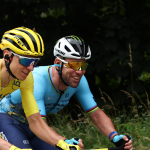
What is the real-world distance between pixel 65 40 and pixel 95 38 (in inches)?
105

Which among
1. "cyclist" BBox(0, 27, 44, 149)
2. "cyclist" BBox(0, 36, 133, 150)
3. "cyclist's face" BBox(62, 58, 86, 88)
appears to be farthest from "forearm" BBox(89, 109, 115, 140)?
"cyclist" BBox(0, 27, 44, 149)

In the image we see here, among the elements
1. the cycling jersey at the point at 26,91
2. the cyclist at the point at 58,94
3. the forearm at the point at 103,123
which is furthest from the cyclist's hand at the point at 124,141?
the cycling jersey at the point at 26,91

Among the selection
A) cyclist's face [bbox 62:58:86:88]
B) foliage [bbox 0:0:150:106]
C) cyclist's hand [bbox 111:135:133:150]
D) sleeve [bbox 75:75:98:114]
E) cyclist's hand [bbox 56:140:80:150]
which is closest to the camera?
cyclist's hand [bbox 56:140:80:150]

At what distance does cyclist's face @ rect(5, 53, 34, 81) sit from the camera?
254cm

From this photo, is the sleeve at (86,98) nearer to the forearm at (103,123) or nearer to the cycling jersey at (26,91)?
the forearm at (103,123)

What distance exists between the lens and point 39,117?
9.33 ft

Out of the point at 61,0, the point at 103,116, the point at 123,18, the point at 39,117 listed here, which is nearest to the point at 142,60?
the point at 123,18

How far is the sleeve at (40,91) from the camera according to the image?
2991 mm

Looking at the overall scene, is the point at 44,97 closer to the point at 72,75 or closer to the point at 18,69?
the point at 72,75

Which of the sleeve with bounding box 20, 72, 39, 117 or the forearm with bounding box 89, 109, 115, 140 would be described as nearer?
the sleeve with bounding box 20, 72, 39, 117

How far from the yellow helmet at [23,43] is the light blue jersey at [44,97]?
2.09 ft

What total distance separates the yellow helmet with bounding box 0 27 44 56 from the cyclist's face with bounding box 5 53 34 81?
10cm

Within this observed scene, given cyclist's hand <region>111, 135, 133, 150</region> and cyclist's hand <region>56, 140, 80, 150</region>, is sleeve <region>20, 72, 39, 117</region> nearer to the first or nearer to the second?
cyclist's hand <region>56, 140, 80, 150</region>

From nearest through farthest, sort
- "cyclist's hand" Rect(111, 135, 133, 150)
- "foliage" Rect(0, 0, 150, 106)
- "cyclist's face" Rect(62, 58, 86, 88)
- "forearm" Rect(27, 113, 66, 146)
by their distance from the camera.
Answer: "forearm" Rect(27, 113, 66, 146) → "cyclist's hand" Rect(111, 135, 133, 150) → "cyclist's face" Rect(62, 58, 86, 88) → "foliage" Rect(0, 0, 150, 106)
